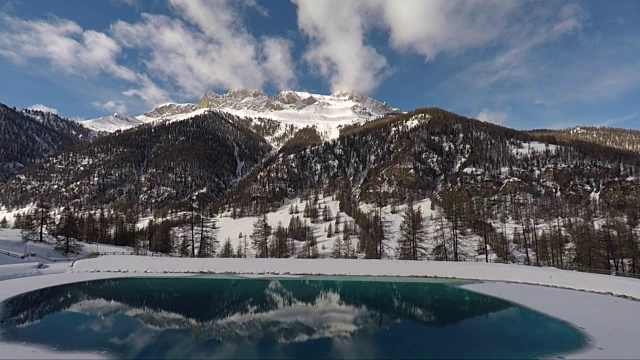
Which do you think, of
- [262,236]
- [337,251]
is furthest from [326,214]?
[262,236]

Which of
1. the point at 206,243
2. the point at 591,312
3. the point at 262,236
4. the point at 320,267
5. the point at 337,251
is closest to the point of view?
the point at 591,312

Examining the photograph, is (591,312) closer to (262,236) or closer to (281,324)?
(281,324)

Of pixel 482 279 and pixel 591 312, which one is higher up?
pixel 591 312

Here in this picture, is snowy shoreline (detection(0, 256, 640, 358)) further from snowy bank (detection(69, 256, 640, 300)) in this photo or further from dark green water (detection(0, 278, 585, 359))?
dark green water (detection(0, 278, 585, 359))

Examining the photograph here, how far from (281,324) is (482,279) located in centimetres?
3090

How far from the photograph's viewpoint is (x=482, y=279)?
43344 millimetres

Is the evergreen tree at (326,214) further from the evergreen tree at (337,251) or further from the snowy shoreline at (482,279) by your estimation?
the snowy shoreline at (482,279)

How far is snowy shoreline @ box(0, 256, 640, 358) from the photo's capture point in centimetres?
1798

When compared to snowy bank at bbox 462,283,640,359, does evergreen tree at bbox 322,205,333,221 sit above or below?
above

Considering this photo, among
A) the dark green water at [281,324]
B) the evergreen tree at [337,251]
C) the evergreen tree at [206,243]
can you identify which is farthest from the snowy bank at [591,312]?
the evergreen tree at [337,251]

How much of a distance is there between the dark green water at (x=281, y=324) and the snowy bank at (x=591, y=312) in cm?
105

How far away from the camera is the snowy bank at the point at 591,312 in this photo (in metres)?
16.3

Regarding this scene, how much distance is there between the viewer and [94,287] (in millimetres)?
36625

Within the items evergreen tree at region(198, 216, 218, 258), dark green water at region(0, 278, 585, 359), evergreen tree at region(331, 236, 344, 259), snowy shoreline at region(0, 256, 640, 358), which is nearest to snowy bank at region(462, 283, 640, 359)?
snowy shoreline at region(0, 256, 640, 358)
